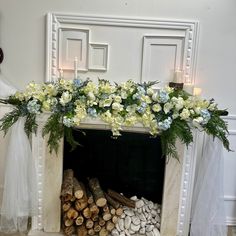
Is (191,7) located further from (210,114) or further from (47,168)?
(47,168)

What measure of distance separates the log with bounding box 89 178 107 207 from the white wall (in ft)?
3.22

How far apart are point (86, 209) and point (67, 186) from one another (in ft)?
0.75

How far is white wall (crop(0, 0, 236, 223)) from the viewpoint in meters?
2.40

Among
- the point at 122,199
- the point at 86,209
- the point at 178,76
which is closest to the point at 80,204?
the point at 86,209

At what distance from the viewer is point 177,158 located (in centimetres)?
213

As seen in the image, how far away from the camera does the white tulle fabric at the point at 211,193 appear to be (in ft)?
7.23

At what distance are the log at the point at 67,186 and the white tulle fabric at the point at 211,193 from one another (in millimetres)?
1001

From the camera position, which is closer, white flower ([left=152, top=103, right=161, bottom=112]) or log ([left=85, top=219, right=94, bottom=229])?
white flower ([left=152, top=103, right=161, bottom=112])

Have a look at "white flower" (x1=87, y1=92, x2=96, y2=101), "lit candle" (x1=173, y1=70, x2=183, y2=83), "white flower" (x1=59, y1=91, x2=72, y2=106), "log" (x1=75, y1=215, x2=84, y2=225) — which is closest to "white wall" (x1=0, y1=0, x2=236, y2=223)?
"lit candle" (x1=173, y1=70, x2=183, y2=83)

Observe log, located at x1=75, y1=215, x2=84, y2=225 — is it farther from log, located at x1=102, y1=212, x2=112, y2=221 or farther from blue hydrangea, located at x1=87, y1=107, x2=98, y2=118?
blue hydrangea, located at x1=87, y1=107, x2=98, y2=118

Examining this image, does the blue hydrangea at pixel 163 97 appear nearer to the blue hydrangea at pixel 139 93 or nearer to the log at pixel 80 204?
the blue hydrangea at pixel 139 93

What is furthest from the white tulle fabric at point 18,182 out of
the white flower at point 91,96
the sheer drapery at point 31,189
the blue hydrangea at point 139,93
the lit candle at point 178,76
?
the lit candle at point 178,76

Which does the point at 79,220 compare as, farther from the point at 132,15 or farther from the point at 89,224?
the point at 132,15

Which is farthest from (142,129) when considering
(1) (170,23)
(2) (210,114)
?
(1) (170,23)
